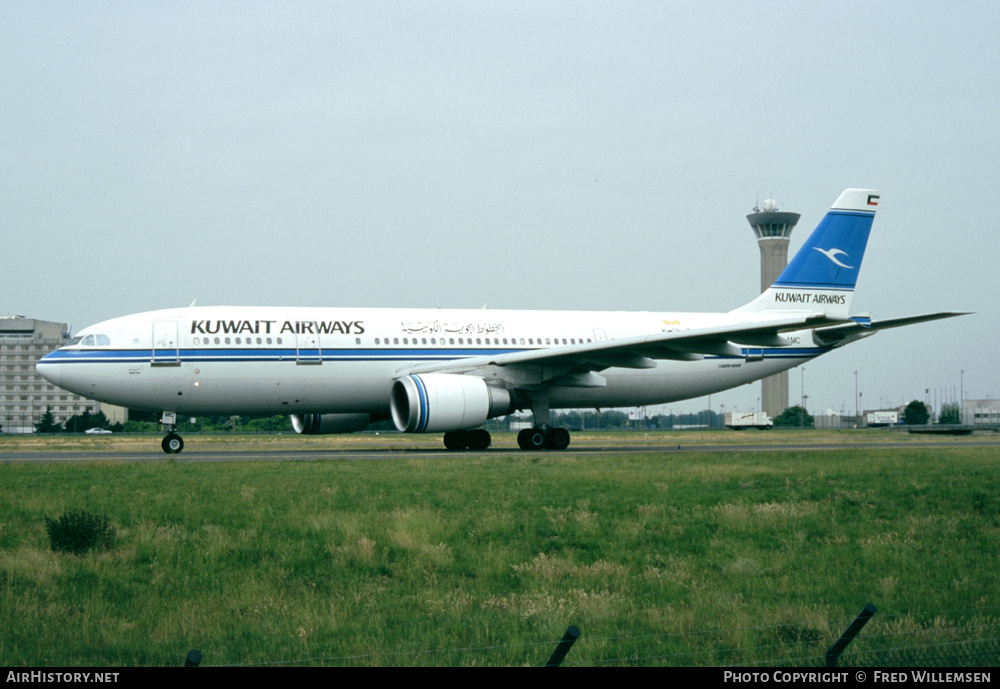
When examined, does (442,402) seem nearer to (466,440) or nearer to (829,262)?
(466,440)

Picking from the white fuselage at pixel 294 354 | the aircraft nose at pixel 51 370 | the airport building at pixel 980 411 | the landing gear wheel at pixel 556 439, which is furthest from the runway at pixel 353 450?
the airport building at pixel 980 411

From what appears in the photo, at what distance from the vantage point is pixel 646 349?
25625mm

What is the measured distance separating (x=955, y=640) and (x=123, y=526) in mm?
8998

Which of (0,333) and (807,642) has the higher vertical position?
(0,333)

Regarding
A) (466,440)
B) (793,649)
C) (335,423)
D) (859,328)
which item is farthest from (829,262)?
(793,649)

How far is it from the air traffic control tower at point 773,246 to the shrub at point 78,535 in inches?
4275

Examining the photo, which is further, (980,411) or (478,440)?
(980,411)

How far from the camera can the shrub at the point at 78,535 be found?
1043 centimetres

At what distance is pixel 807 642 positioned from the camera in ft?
23.0

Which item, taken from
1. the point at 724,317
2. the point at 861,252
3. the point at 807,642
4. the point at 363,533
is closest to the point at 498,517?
the point at 363,533

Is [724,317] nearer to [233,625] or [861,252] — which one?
[861,252]

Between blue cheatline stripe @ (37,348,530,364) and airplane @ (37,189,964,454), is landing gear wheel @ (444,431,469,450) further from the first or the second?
blue cheatline stripe @ (37,348,530,364)

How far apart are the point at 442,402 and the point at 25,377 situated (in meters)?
126

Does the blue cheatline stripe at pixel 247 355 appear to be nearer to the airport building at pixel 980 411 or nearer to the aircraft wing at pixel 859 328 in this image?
the aircraft wing at pixel 859 328
